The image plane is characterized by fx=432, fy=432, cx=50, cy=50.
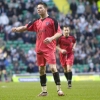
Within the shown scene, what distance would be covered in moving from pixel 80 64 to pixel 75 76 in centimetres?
367

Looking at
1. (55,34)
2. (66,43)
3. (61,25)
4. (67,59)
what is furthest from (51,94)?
(61,25)

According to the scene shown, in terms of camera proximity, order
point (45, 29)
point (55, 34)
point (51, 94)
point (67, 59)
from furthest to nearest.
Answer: point (67, 59) < point (51, 94) < point (45, 29) < point (55, 34)

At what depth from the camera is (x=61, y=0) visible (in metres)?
39.9

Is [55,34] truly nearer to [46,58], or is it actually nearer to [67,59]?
[46,58]

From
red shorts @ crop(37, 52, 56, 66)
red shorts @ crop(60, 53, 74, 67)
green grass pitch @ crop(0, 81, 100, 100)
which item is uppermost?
red shorts @ crop(37, 52, 56, 66)

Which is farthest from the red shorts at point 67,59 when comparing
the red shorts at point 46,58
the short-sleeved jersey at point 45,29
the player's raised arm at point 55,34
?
the player's raised arm at point 55,34

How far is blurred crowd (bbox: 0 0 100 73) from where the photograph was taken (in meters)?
32.7

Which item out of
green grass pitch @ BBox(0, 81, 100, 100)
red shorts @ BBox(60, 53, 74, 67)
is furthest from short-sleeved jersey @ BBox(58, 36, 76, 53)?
green grass pitch @ BBox(0, 81, 100, 100)

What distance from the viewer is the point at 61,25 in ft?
119

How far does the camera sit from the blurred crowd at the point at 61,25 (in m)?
32.7

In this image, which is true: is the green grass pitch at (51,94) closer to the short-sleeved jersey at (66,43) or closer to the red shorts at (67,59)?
the red shorts at (67,59)

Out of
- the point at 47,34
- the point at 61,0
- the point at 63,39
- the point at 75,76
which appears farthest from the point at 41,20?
the point at 61,0

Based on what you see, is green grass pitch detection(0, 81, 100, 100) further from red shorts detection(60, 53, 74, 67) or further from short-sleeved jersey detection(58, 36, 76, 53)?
short-sleeved jersey detection(58, 36, 76, 53)

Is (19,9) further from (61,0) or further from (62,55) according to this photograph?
(62,55)
